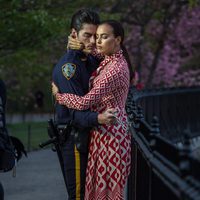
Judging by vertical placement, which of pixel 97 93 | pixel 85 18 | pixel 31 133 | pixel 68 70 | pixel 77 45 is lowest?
pixel 31 133

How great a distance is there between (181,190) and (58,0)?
19.9 metres

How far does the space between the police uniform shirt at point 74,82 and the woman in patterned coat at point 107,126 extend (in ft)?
0.17

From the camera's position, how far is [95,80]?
7039mm

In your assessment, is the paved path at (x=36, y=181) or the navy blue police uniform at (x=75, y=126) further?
the paved path at (x=36, y=181)

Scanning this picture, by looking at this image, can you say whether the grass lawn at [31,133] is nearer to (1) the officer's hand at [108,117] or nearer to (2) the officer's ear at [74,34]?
(2) the officer's ear at [74,34]

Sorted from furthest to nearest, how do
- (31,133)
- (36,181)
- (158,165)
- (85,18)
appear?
1. (31,133)
2. (36,181)
3. (85,18)
4. (158,165)

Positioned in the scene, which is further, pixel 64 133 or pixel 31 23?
pixel 31 23

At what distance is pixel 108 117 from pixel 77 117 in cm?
24

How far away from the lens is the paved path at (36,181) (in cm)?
1184

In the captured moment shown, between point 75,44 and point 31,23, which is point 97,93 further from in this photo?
point 31,23

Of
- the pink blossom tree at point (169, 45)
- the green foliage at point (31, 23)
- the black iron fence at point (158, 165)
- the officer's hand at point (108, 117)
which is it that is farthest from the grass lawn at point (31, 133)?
the officer's hand at point (108, 117)

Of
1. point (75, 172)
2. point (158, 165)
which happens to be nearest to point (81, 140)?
point (75, 172)

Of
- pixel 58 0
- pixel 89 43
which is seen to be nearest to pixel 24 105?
pixel 58 0

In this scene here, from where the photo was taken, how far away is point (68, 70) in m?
7.07
